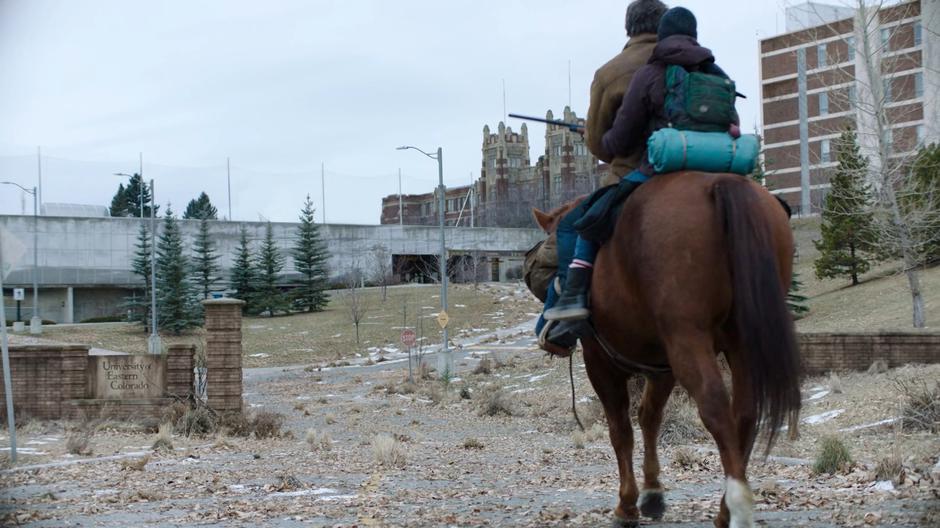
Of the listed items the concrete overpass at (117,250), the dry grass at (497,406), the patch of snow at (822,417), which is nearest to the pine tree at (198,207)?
the concrete overpass at (117,250)

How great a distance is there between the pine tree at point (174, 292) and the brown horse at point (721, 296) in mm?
68040

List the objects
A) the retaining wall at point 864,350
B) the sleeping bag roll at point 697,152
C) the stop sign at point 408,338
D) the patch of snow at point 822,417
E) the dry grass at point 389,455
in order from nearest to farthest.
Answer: the sleeping bag roll at point 697,152
the dry grass at point 389,455
the patch of snow at point 822,417
the retaining wall at point 864,350
the stop sign at point 408,338

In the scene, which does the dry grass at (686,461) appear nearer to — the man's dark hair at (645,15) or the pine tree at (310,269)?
the man's dark hair at (645,15)

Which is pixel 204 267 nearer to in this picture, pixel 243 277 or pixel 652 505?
pixel 243 277

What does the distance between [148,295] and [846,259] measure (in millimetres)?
49214

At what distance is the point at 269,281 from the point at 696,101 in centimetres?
7996

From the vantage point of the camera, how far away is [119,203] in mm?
111938

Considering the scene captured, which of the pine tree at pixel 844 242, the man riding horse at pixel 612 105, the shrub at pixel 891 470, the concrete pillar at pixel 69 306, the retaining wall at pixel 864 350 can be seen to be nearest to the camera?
the man riding horse at pixel 612 105

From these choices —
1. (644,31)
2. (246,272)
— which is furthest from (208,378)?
(246,272)

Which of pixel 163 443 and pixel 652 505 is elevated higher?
pixel 652 505

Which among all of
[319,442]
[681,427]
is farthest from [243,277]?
[681,427]

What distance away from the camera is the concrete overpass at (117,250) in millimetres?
81438

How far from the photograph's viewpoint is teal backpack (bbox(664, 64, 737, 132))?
5.90 m

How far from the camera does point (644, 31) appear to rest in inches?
270
